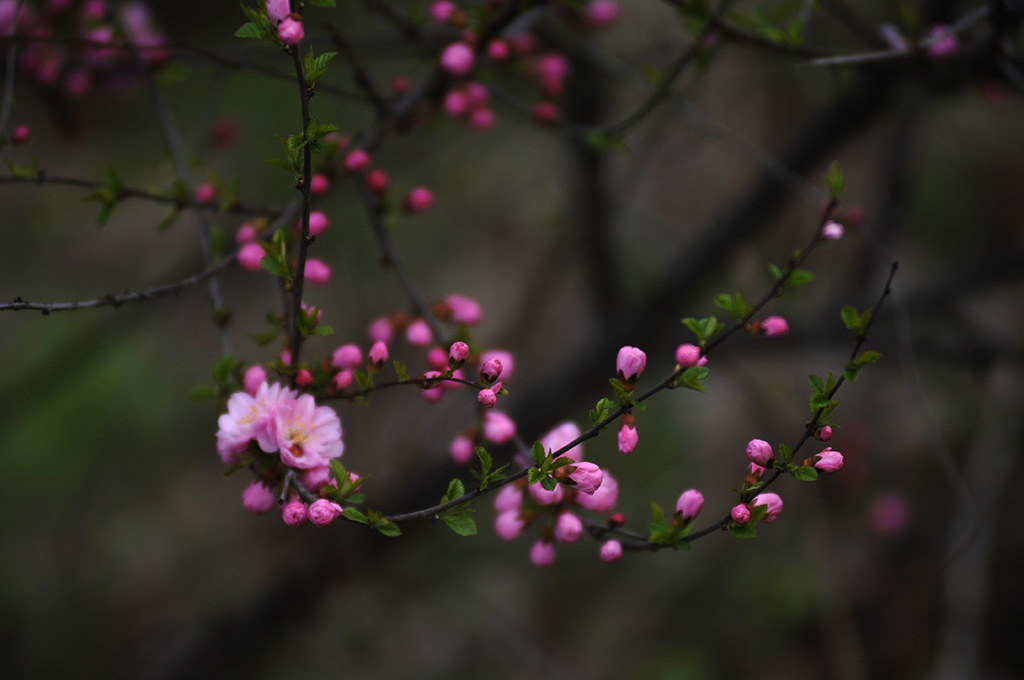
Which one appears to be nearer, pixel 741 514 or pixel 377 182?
pixel 741 514

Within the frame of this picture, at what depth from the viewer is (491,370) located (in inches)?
27.8

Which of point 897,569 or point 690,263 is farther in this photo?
point 897,569

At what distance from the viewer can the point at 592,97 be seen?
1.72 metres

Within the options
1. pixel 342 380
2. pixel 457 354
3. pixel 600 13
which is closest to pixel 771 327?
pixel 457 354

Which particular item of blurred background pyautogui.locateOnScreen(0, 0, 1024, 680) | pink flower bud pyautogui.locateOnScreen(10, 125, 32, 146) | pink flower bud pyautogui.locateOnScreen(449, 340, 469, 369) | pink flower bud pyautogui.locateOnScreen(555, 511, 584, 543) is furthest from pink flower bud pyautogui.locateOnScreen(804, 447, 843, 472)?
pink flower bud pyautogui.locateOnScreen(10, 125, 32, 146)

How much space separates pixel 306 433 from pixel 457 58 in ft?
2.06

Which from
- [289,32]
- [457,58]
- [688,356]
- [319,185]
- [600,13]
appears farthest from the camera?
[600,13]

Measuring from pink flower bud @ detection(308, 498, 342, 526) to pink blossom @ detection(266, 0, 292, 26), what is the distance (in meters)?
0.48

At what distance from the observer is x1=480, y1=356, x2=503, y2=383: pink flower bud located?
0.70m

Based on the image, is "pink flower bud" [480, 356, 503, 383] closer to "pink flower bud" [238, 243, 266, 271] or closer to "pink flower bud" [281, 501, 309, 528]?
"pink flower bud" [281, 501, 309, 528]

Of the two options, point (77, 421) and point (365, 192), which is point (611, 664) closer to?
point (365, 192)

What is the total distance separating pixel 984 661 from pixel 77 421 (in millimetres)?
3140

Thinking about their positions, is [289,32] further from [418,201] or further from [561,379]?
[561,379]

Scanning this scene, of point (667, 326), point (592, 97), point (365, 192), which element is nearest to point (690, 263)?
point (667, 326)
